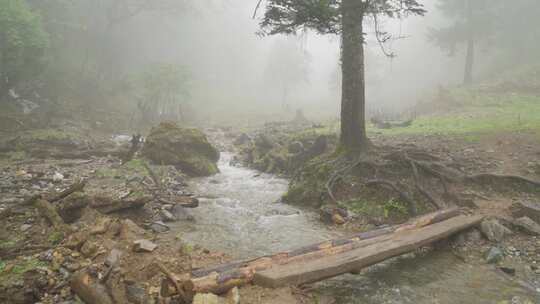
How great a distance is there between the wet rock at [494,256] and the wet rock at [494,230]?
50cm

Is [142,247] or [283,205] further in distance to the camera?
[283,205]

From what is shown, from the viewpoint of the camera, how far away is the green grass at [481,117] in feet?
43.1

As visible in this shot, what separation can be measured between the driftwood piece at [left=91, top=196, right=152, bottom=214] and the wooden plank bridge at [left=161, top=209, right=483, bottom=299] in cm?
354

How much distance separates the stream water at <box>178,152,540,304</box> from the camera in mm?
4355

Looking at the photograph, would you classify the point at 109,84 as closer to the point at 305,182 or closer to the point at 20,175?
the point at 20,175

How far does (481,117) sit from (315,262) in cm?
1738

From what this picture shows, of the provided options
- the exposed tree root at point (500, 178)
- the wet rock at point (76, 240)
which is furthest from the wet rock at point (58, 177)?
the exposed tree root at point (500, 178)

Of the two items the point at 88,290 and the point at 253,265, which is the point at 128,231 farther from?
the point at 253,265

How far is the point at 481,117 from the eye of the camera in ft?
57.6

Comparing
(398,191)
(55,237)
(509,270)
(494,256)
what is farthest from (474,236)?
(55,237)

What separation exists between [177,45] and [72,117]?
45458mm

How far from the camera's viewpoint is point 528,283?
465 cm

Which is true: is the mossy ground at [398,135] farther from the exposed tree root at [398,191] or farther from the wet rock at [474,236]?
the wet rock at [474,236]

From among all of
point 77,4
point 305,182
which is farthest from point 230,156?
point 77,4
